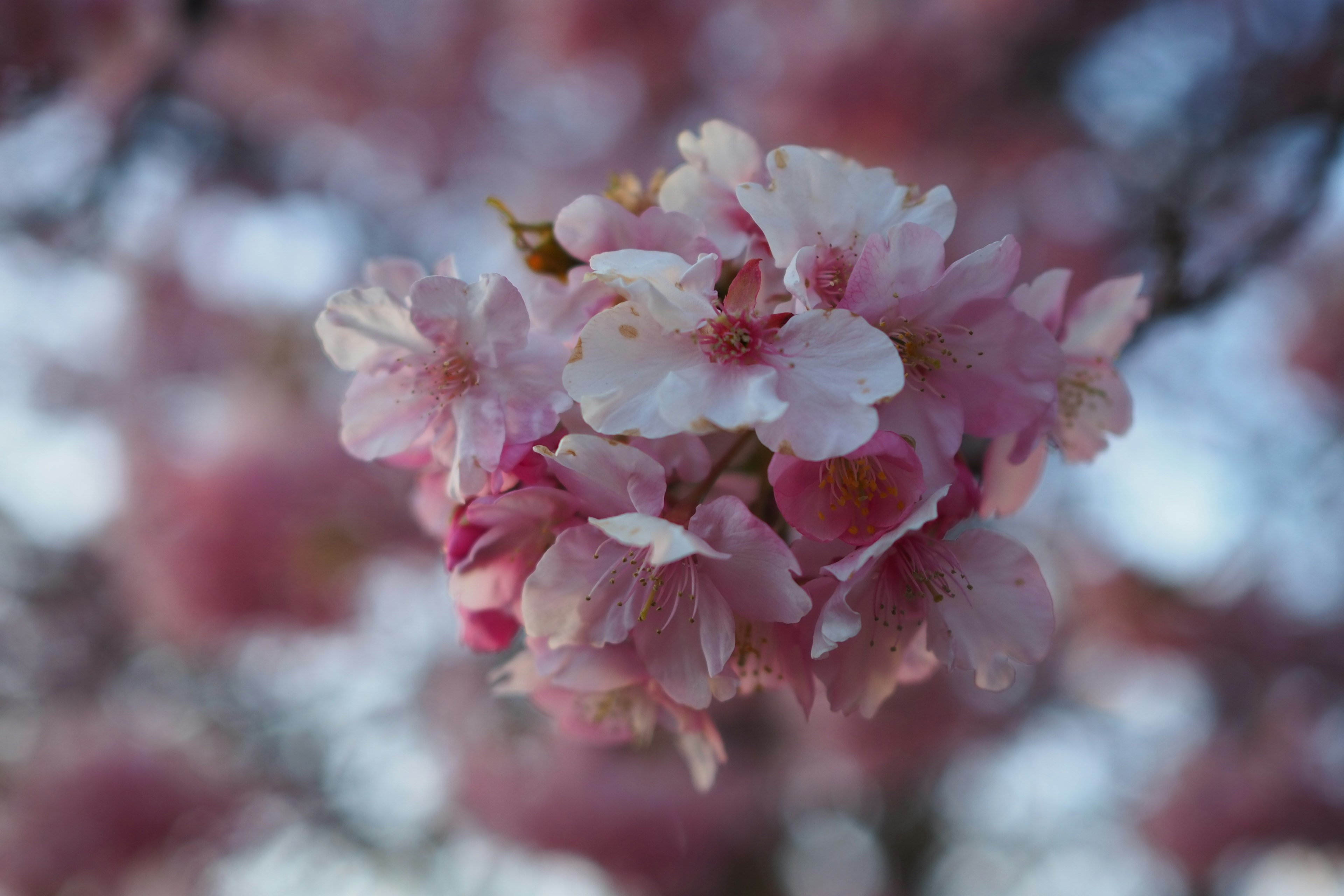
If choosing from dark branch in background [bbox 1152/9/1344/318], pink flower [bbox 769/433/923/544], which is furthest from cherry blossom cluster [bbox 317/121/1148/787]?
dark branch in background [bbox 1152/9/1344/318]

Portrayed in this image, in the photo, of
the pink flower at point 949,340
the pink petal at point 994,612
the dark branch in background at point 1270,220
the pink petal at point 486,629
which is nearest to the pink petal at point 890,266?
the pink flower at point 949,340

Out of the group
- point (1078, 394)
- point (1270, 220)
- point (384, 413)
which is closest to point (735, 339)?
point (384, 413)

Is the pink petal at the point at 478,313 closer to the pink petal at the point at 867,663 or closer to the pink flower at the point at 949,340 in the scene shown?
the pink flower at the point at 949,340

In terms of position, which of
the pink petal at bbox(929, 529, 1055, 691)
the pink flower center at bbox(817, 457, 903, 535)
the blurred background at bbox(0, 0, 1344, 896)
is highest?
the pink flower center at bbox(817, 457, 903, 535)

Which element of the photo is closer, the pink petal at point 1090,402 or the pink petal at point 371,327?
the pink petal at point 371,327

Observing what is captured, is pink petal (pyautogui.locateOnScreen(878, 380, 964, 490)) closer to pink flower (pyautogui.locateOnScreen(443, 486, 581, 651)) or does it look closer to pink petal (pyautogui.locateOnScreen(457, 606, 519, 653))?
pink flower (pyautogui.locateOnScreen(443, 486, 581, 651))

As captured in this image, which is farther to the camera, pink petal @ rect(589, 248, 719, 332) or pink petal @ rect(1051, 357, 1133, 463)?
pink petal @ rect(1051, 357, 1133, 463)
